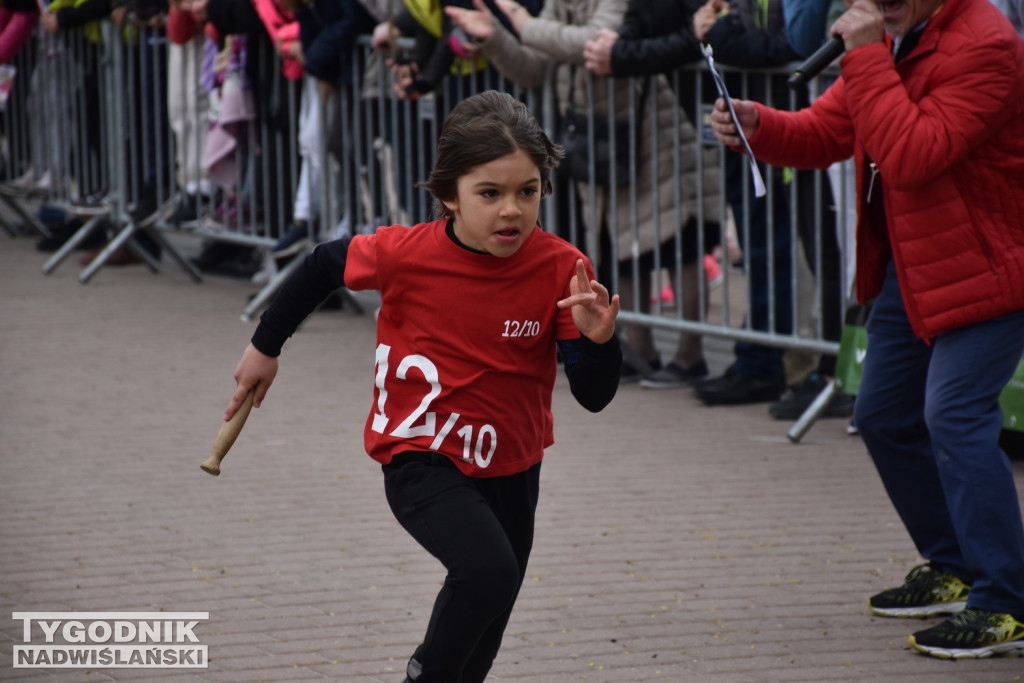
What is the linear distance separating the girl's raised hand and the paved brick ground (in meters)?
1.26

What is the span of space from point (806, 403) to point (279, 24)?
4.73 m

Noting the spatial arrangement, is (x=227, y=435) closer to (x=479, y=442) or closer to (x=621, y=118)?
(x=479, y=442)

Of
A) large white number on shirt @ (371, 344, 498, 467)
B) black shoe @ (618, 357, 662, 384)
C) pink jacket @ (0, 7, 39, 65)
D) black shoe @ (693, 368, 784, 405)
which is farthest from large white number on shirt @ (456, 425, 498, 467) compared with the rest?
pink jacket @ (0, 7, 39, 65)

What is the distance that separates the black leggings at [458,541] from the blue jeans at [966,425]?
141 cm

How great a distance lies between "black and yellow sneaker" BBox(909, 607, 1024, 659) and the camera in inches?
181

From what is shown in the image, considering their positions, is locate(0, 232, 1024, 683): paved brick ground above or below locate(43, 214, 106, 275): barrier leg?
above

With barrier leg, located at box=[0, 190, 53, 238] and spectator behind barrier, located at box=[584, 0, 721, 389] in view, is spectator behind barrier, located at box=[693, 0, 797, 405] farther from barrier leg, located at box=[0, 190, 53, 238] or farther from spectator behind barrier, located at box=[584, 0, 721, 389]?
barrier leg, located at box=[0, 190, 53, 238]

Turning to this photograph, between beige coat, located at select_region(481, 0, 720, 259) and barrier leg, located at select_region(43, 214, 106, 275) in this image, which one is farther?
barrier leg, located at select_region(43, 214, 106, 275)

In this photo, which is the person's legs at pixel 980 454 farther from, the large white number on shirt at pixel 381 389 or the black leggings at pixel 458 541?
the large white number on shirt at pixel 381 389

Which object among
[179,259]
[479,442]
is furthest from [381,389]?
[179,259]

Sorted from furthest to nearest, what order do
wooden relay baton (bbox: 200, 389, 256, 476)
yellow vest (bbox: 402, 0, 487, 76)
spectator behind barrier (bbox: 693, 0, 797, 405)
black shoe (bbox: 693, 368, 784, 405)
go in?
yellow vest (bbox: 402, 0, 487, 76) → black shoe (bbox: 693, 368, 784, 405) → spectator behind barrier (bbox: 693, 0, 797, 405) → wooden relay baton (bbox: 200, 389, 256, 476)

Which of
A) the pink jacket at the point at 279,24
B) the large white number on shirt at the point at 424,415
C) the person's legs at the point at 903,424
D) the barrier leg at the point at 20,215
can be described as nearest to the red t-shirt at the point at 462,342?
the large white number on shirt at the point at 424,415

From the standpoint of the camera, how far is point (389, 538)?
5.91 m

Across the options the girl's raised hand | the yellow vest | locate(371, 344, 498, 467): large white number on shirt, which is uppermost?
the girl's raised hand
